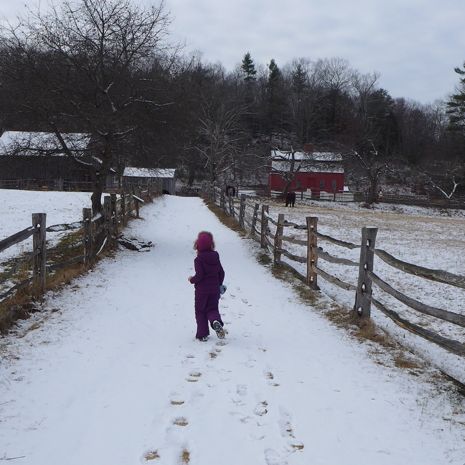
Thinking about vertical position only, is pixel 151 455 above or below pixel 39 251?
below

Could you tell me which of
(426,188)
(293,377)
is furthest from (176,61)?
(426,188)

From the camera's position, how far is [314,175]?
69.2 metres

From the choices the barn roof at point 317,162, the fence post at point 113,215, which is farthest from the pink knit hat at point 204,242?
the barn roof at point 317,162

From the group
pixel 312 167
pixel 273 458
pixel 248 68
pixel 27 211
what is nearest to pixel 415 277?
pixel 273 458

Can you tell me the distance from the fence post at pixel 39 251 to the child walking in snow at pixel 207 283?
10.5ft

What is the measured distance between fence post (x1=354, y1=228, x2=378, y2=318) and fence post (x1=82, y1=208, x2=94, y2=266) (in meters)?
6.30

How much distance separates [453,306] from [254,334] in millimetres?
5194

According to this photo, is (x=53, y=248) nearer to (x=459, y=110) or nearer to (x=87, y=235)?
(x=87, y=235)

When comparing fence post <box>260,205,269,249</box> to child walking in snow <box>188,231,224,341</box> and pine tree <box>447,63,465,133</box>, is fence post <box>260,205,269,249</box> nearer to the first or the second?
child walking in snow <box>188,231,224,341</box>

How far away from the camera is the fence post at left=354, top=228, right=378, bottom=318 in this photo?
7.59m

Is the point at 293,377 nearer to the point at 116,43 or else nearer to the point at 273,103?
the point at 116,43

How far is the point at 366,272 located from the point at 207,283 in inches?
97.9

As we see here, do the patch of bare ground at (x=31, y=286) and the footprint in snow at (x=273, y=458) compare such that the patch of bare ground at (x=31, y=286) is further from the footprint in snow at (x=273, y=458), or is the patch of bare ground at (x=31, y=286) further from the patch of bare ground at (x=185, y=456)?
the footprint in snow at (x=273, y=458)

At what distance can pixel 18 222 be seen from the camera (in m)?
19.8
